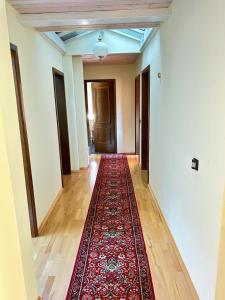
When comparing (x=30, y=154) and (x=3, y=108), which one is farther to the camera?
(x=30, y=154)

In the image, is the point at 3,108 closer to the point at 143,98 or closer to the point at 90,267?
the point at 90,267

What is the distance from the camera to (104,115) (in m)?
6.30

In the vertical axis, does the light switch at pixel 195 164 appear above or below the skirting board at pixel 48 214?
above

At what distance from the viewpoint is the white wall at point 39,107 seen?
2383 mm

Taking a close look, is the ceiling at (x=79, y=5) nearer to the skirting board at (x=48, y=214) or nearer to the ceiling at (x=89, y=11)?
the ceiling at (x=89, y=11)

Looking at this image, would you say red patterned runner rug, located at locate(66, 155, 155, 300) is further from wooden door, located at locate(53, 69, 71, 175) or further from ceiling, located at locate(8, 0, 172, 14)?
ceiling, located at locate(8, 0, 172, 14)

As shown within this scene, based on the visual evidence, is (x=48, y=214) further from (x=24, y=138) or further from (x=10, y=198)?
(x=10, y=198)

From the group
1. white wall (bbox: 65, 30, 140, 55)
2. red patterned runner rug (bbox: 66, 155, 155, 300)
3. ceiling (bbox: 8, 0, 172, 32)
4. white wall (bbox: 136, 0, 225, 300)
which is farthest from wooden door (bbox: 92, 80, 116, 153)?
ceiling (bbox: 8, 0, 172, 32)

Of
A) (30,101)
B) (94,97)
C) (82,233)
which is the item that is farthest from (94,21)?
(94,97)

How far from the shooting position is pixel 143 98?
14.4 feet

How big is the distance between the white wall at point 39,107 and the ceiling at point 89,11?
17cm

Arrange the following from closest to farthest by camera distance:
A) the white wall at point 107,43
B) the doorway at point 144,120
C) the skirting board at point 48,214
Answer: the skirting board at point 48,214
the white wall at point 107,43
the doorway at point 144,120

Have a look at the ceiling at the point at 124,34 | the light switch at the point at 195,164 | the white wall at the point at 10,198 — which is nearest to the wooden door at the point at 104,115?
the ceiling at the point at 124,34

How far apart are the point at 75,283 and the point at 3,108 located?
1518mm
